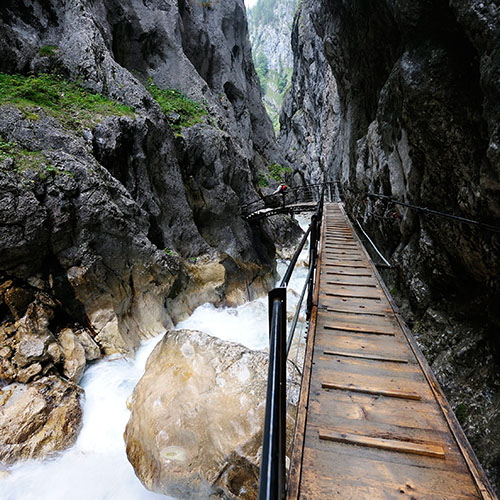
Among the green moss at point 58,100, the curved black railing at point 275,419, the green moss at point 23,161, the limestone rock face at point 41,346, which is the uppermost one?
the green moss at point 58,100

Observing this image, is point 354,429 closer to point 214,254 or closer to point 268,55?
point 214,254

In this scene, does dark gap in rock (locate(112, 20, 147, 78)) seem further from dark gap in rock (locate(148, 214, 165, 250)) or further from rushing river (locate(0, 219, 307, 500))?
rushing river (locate(0, 219, 307, 500))

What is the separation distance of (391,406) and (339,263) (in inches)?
170

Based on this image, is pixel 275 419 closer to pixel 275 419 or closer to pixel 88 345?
pixel 275 419

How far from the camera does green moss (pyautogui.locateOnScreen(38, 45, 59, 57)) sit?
1094 cm

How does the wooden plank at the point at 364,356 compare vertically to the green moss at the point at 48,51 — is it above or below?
below

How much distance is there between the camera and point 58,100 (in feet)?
31.3

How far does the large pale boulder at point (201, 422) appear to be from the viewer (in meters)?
4.13

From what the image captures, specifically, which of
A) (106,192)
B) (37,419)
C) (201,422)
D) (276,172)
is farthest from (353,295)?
(276,172)

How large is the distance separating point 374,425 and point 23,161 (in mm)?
9756

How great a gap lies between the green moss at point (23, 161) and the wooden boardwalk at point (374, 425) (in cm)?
826

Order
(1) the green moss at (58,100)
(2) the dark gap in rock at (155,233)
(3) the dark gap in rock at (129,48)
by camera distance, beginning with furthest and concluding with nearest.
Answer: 1. (3) the dark gap in rock at (129,48)
2. (2) the dark gap in rock at (155,233)
3. (1) the green moss at (58,100)

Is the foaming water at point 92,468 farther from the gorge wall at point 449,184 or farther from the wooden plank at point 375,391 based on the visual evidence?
the gorge wall at point 449,184

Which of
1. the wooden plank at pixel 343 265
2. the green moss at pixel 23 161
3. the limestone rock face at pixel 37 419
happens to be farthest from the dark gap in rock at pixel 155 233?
the wooden plank at pixel 343 265
